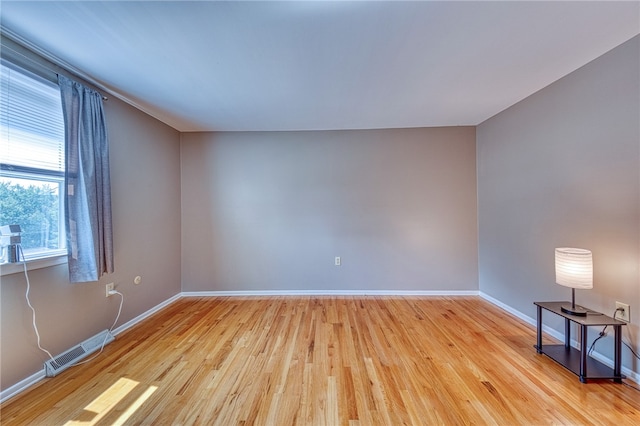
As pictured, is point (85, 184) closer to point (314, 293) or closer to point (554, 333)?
point (314, 293)

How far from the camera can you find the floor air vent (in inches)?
71.0

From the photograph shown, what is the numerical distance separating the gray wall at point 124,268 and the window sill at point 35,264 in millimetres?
36

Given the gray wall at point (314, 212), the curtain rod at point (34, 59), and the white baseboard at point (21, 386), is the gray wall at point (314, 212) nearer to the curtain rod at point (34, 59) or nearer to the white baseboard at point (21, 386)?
the curtain rod at point (34, 59)

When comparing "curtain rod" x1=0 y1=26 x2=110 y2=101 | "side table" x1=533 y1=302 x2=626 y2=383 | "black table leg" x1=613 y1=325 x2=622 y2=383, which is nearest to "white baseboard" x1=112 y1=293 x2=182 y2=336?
"curtain rod" x1=0 y1=26 x2=110 y2=101

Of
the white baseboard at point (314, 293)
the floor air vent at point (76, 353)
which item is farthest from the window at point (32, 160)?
the white baseboard at point (314, 293)

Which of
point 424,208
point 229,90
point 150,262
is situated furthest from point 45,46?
point 424,208

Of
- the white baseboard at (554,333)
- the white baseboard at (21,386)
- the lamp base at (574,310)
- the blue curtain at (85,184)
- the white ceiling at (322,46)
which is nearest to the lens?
the white ceiling at (322,46)

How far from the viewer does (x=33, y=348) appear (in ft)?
5.72

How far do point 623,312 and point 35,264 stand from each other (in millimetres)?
4239

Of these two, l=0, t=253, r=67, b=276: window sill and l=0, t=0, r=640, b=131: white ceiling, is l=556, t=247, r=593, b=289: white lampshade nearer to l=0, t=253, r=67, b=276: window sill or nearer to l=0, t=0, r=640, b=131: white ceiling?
l=0, t=0, r=640, b=131: white ceiling

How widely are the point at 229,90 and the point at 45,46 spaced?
48.3 inches

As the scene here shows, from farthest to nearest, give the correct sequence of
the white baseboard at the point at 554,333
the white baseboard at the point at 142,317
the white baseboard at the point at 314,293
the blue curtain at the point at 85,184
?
the white baseboard at the point at 314,293, the white baseboard at the point at 142,317, the blue curtain at the point at 85,184, the white baseboard at the point at 554,333

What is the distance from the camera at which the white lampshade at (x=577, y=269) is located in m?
1.79

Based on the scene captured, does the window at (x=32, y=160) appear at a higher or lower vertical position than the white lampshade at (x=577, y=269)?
higher
